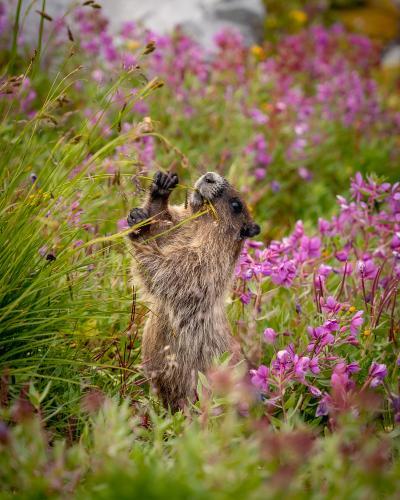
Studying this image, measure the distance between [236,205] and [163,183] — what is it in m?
0.51

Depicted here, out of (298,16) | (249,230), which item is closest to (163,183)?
(249,230)

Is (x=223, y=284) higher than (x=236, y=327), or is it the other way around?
(x=223, y=284)

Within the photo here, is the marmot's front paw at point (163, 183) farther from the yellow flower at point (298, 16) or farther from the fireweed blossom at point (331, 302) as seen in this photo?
the yellow flower at point (298, 16)

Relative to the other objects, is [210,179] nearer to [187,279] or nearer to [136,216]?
[136,216]

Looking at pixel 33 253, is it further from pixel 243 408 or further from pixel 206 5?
pixel 206 5

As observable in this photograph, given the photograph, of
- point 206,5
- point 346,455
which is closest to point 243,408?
point 346,455

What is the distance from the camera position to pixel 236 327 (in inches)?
164

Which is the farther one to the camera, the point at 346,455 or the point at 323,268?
the point at 323,268

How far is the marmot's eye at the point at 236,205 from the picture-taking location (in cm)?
401

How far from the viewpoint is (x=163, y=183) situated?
388cm

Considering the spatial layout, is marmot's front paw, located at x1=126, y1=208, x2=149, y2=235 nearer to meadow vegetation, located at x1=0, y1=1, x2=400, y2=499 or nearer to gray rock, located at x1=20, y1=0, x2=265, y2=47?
meadow vegetation, located at x1=0, y1=1, x2=400, y2=499

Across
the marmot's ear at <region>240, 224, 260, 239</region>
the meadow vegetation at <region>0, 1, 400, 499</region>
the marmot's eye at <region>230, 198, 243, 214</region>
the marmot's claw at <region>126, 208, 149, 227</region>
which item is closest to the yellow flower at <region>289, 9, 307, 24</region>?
the meadow vegetation at <region>0, 1, 400, 499</region>

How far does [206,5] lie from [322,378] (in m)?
8.43

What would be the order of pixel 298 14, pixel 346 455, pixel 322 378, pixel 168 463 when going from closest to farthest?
1. pixel 346 455
2. pixel 168 463
3. pixel 322 378
4. pixel 298 14
